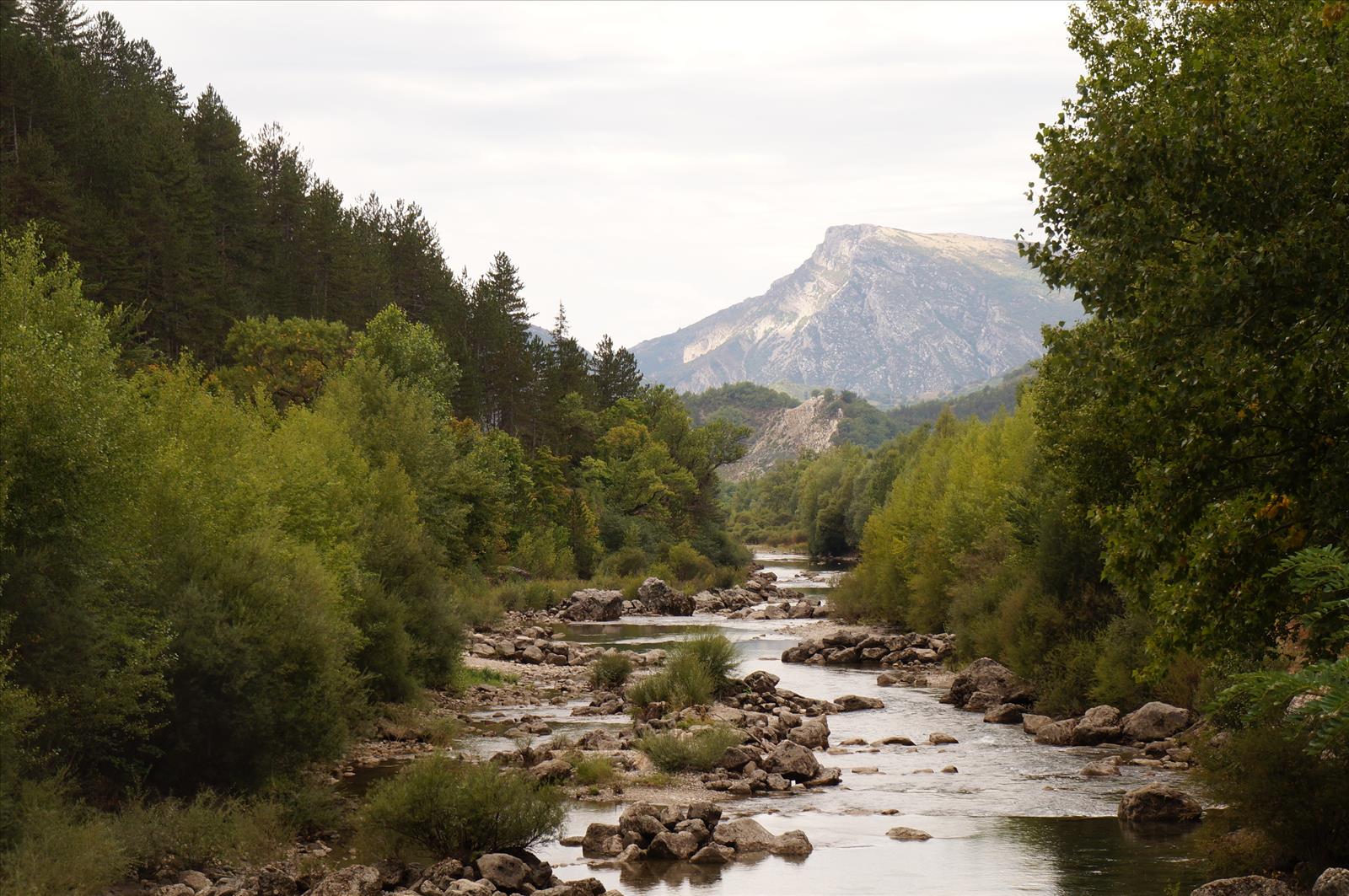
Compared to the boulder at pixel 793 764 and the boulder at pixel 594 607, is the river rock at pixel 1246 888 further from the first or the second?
→ the boulder at pixel 594 607

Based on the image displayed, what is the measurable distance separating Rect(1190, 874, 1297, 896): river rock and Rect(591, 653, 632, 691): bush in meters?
29.9

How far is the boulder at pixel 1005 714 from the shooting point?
1668 inches

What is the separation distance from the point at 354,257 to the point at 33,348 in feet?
247

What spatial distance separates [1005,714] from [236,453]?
2613cm

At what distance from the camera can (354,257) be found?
312ft

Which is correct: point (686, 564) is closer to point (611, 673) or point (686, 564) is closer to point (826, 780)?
point (611, 673)

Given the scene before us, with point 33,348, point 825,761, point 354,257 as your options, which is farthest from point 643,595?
point 33,348

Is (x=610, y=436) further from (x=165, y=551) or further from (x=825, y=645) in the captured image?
(x=165, y=551)

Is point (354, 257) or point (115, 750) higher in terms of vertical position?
point (354, 257)

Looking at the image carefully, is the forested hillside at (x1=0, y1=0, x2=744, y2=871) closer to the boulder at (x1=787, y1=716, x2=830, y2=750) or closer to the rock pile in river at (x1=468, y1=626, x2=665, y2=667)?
the rock pile in river at (x1=468, y1=626, x2=665, y2=667)

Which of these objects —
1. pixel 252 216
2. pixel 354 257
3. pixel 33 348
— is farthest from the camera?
pixel 354 257

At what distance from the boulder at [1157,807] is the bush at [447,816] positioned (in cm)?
1277

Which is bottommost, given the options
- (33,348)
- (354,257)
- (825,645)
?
(825,645)

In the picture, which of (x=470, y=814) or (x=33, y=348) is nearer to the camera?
(x=33, y=348)
